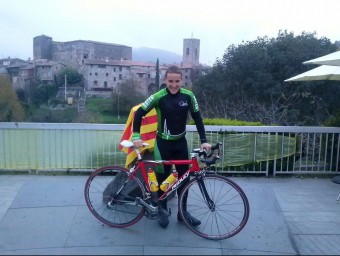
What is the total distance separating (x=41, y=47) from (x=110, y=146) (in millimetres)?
71080

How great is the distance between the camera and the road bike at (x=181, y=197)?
3.62 meters

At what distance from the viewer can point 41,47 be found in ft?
232

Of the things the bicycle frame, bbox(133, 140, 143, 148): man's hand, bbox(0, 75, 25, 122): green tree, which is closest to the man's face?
bbox(133, 140, 143, 148): man's hand

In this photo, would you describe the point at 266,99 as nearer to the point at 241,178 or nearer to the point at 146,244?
the point at 241,178

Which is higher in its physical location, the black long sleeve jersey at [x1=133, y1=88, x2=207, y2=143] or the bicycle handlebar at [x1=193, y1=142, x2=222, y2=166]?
the black long sleeve jersey at [x1=133, y1=88, x2=207, y2=143]

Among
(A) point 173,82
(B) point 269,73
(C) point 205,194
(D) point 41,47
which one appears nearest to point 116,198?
(C) point 205,194

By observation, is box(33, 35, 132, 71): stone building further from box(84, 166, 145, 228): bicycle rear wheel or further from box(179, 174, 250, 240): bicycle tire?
box(179, 174, 250, 240): bicycle tire

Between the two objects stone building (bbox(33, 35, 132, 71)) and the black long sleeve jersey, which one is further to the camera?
stone building (bbox(33, 35, 132, 71))

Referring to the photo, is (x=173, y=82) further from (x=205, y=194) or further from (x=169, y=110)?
(x=205, y=194)

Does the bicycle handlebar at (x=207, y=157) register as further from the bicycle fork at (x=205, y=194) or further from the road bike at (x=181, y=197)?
the bicycle fork at (x=205, y=194)

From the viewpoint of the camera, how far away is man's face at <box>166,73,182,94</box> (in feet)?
12.1

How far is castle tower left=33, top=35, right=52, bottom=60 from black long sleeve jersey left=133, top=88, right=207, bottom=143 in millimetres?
71586

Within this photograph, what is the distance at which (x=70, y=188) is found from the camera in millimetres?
5234

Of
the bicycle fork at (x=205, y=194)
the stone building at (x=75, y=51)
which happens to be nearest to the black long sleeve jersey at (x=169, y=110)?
the bicycle fork at (x=205, y=194)
